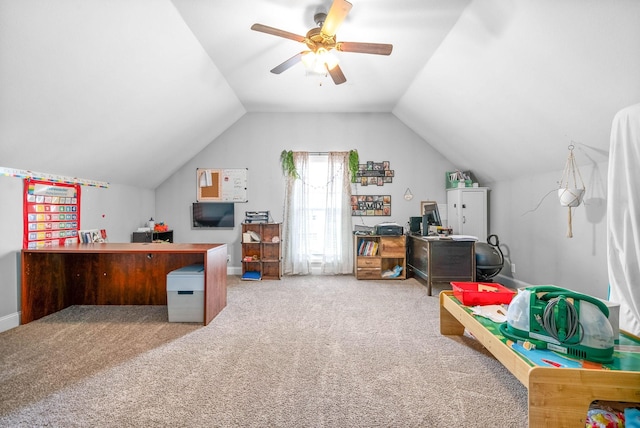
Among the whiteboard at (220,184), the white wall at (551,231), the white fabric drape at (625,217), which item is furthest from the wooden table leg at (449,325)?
the whiteboard at (220,184)

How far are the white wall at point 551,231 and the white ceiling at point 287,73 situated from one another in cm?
23

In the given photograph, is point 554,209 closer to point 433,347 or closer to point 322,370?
point 433,347

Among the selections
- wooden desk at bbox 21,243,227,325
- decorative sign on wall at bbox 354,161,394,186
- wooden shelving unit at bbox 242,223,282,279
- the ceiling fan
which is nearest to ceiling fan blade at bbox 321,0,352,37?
the ceiling fan

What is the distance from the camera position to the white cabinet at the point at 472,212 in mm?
4508

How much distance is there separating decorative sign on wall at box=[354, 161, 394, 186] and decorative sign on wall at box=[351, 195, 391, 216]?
234 mm

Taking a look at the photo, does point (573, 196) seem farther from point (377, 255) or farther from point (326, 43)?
point (326, 43)

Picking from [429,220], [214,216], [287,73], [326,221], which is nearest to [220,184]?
[214,216]

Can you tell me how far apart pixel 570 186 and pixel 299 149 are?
358cm

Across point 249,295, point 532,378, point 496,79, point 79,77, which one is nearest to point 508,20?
point 496,79

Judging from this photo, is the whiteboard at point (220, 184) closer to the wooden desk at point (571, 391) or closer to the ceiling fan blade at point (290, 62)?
the ceiling fan blade at point (290, 62)

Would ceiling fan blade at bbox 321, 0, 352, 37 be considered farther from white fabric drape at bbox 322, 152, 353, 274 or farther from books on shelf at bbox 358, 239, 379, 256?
books on shelf at bbox 358, 239, 379, 256

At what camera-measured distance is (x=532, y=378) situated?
127cm

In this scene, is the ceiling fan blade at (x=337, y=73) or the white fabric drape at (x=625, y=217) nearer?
the white fabric drape at (x=625, y=217)

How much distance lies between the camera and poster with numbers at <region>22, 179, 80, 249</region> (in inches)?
113
